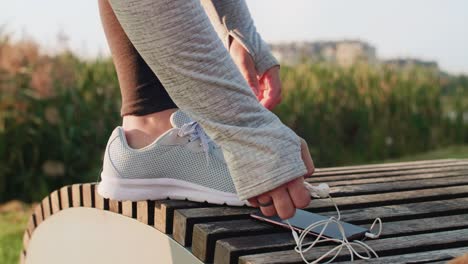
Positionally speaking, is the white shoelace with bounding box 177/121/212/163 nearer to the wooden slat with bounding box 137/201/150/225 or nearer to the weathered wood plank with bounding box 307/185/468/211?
the wooden slat with bounding box 137/201/150/225

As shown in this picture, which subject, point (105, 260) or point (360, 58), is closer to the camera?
point (105, 260)

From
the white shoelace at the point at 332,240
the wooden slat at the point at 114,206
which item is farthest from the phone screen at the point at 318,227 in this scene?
the wooden slat at the point at 114,206

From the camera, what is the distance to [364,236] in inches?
54.8

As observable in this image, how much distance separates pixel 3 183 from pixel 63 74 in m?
0.81

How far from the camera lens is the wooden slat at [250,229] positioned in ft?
4.45

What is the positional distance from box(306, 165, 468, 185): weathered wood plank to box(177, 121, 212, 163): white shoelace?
0.55 metres

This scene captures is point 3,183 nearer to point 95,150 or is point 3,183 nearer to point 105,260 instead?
point 95,150

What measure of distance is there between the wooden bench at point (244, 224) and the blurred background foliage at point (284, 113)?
85.0 inches

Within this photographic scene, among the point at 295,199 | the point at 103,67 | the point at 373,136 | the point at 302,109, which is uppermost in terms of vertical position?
the point at 295,199

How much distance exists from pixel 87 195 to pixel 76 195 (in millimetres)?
74

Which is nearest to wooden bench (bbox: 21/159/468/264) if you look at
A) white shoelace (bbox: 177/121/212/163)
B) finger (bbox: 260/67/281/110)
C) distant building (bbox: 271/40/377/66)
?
white shoelace (bbox: 177/121/212/163)

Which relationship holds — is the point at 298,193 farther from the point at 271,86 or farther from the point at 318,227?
the point at 271,86

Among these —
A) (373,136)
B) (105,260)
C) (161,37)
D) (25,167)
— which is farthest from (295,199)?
(373,136)

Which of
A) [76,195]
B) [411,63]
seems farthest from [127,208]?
[411,63]
